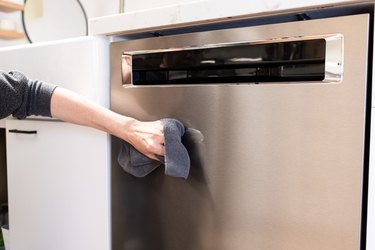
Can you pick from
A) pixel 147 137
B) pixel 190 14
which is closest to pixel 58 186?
pixel 147 137

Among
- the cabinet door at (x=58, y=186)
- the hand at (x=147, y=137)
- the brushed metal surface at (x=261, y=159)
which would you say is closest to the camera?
the brushed metal surface at (x=261, y=159)

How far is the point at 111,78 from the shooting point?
76 cm

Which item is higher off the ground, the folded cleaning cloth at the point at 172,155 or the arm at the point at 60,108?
the arm at the point at 60,108

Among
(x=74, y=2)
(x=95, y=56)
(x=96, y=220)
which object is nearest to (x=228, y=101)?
(x=95, y=56)

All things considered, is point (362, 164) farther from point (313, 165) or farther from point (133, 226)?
point (133, 226)

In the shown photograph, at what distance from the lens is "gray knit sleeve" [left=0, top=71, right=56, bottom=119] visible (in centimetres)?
71

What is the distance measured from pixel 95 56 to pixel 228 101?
341 mm

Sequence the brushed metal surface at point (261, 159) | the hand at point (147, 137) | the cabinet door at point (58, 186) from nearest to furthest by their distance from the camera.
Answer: the brushed metal surface at point (261, 159) → the hand at point (147, 137) → the cabinet door at point (58, 186)

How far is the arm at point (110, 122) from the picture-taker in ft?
2.05

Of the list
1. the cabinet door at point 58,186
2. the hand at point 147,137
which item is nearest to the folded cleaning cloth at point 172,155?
the hand at point 147,137

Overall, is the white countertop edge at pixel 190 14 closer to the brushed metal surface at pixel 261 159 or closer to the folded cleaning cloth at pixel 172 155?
the brushed metal surface at pixel 261 159

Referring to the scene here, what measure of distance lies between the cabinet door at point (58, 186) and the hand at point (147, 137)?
0.14 m

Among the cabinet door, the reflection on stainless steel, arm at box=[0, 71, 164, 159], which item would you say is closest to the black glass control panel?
the reflection on stainless steel

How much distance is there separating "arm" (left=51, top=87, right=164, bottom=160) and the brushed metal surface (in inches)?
2.0
